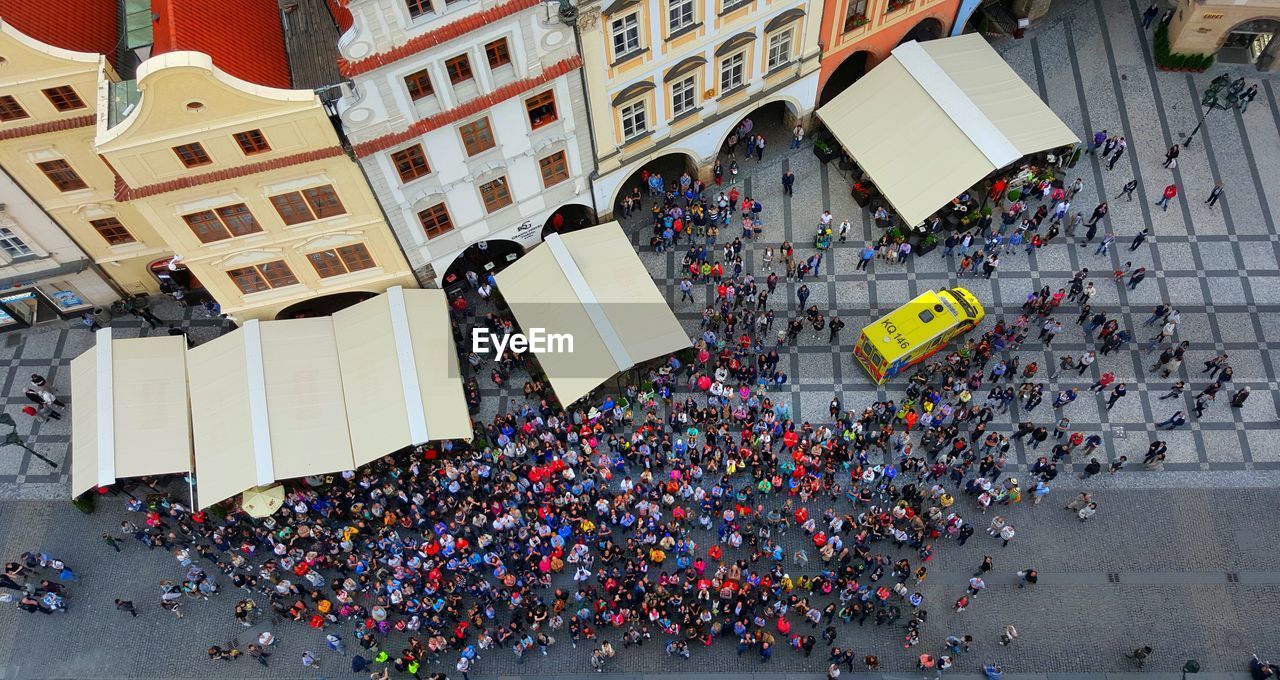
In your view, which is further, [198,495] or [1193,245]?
[1193,245]

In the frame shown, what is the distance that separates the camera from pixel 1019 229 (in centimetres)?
4531

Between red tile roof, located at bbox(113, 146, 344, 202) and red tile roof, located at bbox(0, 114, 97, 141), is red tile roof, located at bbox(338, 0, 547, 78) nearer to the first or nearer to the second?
red tile roof, located at bbox(113, 146, 344, 202)

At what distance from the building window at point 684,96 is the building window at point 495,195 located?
26.2ft

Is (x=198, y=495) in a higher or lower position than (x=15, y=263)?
lower

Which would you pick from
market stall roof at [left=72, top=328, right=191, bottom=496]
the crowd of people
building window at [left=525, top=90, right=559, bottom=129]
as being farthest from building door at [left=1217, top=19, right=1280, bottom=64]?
market stall roof at [left=72, top=328, right=191, bottom=496]

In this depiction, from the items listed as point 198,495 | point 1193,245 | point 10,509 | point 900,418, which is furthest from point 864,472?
point 10,509

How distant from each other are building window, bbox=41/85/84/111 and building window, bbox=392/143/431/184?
1153cm

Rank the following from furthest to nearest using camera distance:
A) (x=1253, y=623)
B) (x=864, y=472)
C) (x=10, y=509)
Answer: (x=10, y=509), (x=864, y=472), (x=1253, y=623)

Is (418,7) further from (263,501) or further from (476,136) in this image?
(263,501)

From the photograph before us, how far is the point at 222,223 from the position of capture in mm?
37812

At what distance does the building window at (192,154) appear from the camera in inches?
1342

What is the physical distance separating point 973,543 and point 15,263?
40205mm

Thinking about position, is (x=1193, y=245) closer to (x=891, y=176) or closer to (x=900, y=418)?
(x=891, y=176)

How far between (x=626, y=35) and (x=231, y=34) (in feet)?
45.6
